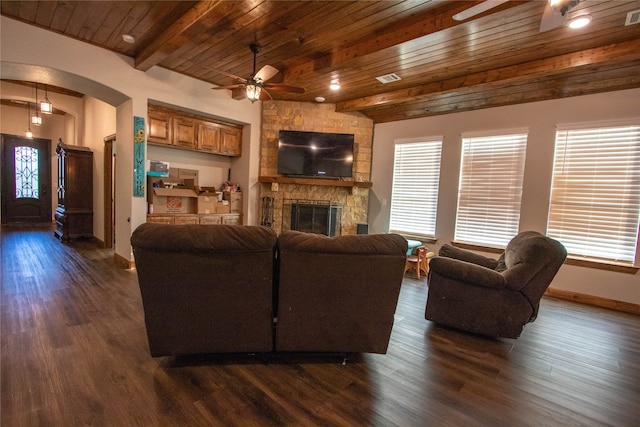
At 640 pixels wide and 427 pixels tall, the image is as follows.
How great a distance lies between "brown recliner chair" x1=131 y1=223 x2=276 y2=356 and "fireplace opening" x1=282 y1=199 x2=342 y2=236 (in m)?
3.63

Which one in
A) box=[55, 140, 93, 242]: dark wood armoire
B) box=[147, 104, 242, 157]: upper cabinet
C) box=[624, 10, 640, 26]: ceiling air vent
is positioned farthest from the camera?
box=[55, 140, 93, 242]: dark wood armoire

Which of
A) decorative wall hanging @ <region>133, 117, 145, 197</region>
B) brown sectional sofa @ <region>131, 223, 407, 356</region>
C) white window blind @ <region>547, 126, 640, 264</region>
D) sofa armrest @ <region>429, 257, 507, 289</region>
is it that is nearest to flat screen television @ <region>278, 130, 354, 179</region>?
decorative wall hanging @ <region>133, 117, 145, 197</region>

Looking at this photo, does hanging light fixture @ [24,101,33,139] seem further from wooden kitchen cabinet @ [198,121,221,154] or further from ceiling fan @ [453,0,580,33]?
ceiling fan @ [453,0,580,33]

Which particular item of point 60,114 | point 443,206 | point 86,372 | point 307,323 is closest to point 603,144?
point 443,206

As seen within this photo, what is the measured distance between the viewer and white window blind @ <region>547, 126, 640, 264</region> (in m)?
3.70

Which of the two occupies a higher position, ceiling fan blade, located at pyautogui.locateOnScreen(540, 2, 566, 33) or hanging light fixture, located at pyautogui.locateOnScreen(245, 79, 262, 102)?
ceiling fan blade, located at pyautogui.locateOnScreen(540, 2, 566, 33)

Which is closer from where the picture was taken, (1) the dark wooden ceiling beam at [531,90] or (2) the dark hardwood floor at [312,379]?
(2) the dark hardwood floor at [312,379]

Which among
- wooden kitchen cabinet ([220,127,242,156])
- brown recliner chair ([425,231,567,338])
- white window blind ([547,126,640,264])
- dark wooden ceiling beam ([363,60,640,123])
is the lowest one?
brown recliner chair ([425,231,567,338])

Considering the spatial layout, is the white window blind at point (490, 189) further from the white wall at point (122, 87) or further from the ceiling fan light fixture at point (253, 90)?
the white wall at point (122, 87)

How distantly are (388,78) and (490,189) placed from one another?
2374mm

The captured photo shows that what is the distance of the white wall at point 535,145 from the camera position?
3744 mm

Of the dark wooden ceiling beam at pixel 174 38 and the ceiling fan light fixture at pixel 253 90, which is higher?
the dark wooden ceiling beam at pixel 174 38

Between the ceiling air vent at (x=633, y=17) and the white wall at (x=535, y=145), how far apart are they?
5.07 feet

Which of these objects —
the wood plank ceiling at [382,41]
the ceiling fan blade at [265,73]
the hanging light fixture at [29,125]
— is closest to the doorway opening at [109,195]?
the wood plank ceiling at [382,41]
